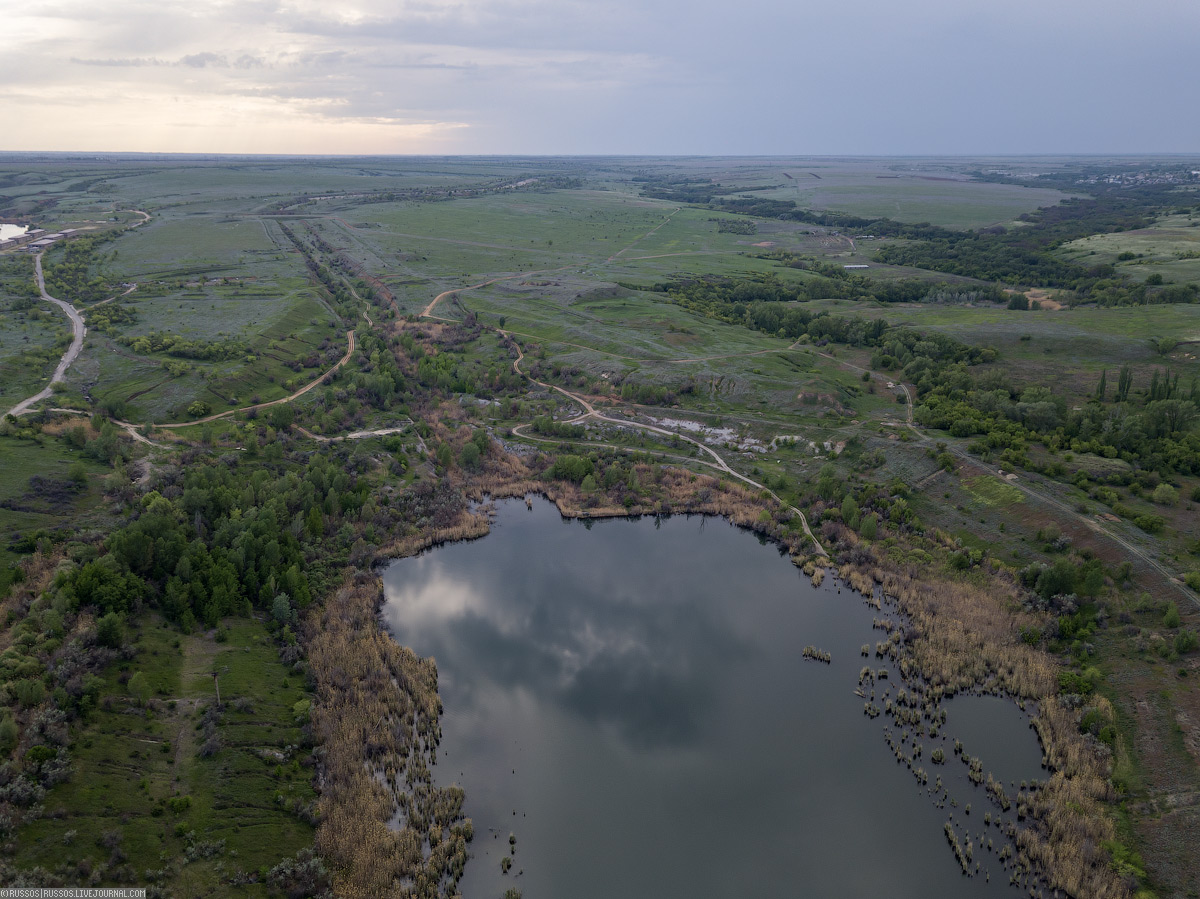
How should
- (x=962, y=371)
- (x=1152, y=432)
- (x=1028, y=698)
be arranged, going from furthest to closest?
(x=962, y=371)
(x=1152, y=432)
(x=1028, y=698)

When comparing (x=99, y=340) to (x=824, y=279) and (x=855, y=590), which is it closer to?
(x=855, y=590)

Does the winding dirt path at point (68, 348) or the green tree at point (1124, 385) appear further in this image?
the green tree at point (1124, 385)

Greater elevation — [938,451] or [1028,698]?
[938,451]

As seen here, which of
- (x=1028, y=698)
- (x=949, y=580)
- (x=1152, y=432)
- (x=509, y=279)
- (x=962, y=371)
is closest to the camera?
(x=1028, y=698)

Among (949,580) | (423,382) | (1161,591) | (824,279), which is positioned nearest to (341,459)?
(423,382)

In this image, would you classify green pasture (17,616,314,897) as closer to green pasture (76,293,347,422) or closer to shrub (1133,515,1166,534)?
green pasture (76,293,347,422)

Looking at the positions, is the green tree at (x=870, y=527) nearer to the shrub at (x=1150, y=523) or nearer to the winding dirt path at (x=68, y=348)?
the shrub at (x=1150, y=523)

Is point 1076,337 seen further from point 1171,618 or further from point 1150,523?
point 1171,618

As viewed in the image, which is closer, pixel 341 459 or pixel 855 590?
pixel 855 590

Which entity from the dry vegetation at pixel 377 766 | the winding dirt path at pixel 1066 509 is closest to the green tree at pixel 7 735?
the dry vegetation at pixel 377 766
